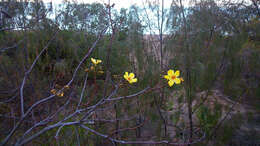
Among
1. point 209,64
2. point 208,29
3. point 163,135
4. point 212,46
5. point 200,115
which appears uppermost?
point 208,29

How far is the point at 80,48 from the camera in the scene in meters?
2.82

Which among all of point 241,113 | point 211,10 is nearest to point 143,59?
point 211,10

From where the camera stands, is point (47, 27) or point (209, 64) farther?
point (47, 27)

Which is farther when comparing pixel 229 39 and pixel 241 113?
pixel 229 39

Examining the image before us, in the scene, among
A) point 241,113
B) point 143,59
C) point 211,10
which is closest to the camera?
point 241,113

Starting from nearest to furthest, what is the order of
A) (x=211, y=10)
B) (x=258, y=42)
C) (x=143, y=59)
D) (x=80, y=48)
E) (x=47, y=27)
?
1. (x=258, y=42)
2. (x=211, y=10)
3. (x=143, y=59)
4. (x=80, y=48)
5. (x=47, y=27)

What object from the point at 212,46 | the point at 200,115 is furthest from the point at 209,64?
the point at 200,115

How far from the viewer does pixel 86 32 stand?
104 inches

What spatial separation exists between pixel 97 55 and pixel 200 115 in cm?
140

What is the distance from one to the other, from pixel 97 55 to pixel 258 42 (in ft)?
5.89

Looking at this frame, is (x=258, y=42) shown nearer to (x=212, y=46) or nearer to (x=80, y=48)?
(x=212, y=46)

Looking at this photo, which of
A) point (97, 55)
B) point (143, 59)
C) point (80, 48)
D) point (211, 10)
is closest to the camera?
point (211, 10)

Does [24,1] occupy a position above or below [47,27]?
above

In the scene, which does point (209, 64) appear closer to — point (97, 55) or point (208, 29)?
point (208, 29)
